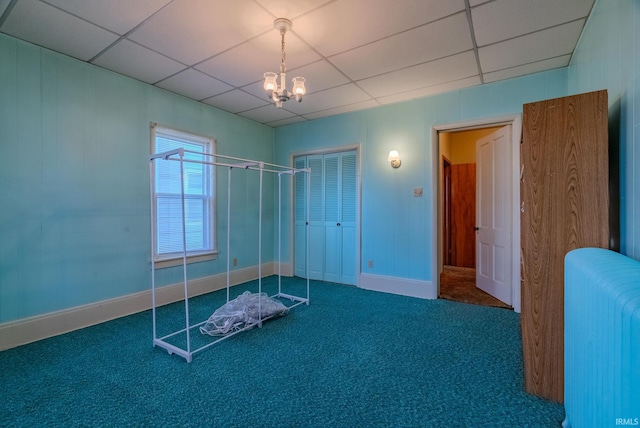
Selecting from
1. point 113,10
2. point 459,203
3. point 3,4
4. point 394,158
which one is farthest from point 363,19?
point 459,203

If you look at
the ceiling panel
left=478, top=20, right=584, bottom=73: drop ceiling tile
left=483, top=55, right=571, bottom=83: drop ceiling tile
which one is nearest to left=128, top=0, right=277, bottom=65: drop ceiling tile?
the ceiling panel

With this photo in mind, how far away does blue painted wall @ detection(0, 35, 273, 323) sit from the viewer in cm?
243

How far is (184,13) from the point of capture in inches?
83.0

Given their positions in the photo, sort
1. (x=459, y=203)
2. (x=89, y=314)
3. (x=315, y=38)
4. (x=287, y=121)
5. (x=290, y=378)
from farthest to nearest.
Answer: (x=459, y=203)
(x=287, y=121)
(x=89, y=314)
(x=315, y=38)
(x=290, y=378)

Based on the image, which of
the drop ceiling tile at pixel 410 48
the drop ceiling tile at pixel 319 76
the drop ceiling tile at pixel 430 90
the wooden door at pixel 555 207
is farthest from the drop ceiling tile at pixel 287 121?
the wooden door at pixel 555 207

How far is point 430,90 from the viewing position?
3.53 meters

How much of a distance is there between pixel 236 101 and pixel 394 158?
7.47ft

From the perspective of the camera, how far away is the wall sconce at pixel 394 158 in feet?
12.7

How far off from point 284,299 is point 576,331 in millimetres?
2998

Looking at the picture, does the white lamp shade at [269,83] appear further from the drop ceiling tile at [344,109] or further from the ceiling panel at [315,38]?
the drop ceiling tile at [344,109]

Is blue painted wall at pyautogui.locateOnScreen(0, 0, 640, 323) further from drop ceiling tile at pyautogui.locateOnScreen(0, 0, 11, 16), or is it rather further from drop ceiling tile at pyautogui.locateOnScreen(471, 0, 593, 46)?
drop ceiling tile at pyautogui.locateOnScreen(0, 0, 11, 16)

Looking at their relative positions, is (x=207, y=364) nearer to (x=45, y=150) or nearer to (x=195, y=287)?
(x=195, y=287)

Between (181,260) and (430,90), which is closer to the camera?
(430,90)

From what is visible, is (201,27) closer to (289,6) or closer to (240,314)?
(289,6)
